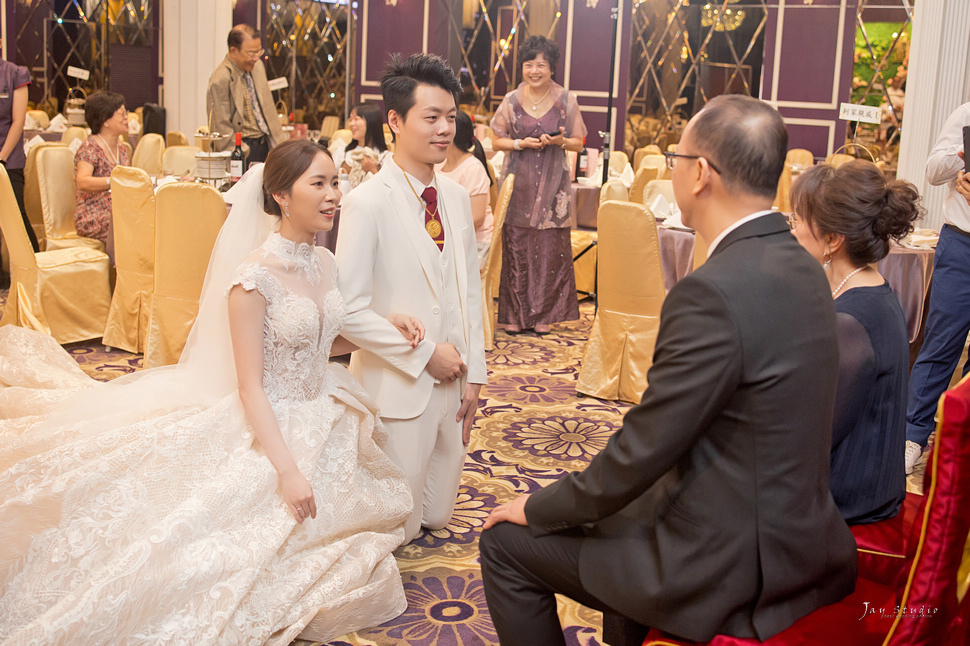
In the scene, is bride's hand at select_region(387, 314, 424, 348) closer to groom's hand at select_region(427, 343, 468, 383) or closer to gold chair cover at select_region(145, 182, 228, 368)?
groom's hand at select_region(427, 343, 468, 383)

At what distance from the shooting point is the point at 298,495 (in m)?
2.02

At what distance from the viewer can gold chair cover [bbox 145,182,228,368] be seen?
3.78 metres

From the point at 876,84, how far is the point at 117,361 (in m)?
7.85

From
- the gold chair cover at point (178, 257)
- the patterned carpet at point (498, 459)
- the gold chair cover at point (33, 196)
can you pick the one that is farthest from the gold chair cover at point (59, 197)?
the gold chair cover at point (178, 257)

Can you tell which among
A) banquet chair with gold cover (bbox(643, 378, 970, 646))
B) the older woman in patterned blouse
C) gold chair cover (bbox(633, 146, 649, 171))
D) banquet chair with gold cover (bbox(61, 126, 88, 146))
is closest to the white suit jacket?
banquet chair with gold cover (bbox(643, 378, 970, 646))

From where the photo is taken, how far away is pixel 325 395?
2.29 m

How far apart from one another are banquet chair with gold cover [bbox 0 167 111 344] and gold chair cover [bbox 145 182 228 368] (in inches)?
25.0

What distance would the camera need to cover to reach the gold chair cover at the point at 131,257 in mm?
4184

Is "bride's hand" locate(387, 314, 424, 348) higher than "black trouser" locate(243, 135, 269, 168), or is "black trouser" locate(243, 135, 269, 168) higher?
"black trouser" locate(243, 135, 269, 168)

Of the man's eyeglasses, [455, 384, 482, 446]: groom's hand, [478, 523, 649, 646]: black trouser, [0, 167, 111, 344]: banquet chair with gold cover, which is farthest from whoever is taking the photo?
[0, 167, 111, 344]: banquet chair with gold cover

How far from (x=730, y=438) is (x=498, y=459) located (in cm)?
205

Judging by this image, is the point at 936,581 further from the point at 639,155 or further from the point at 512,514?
the point at 639,155

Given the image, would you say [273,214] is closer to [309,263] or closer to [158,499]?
[309,263]

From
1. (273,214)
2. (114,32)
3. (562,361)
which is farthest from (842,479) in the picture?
(114,32)
